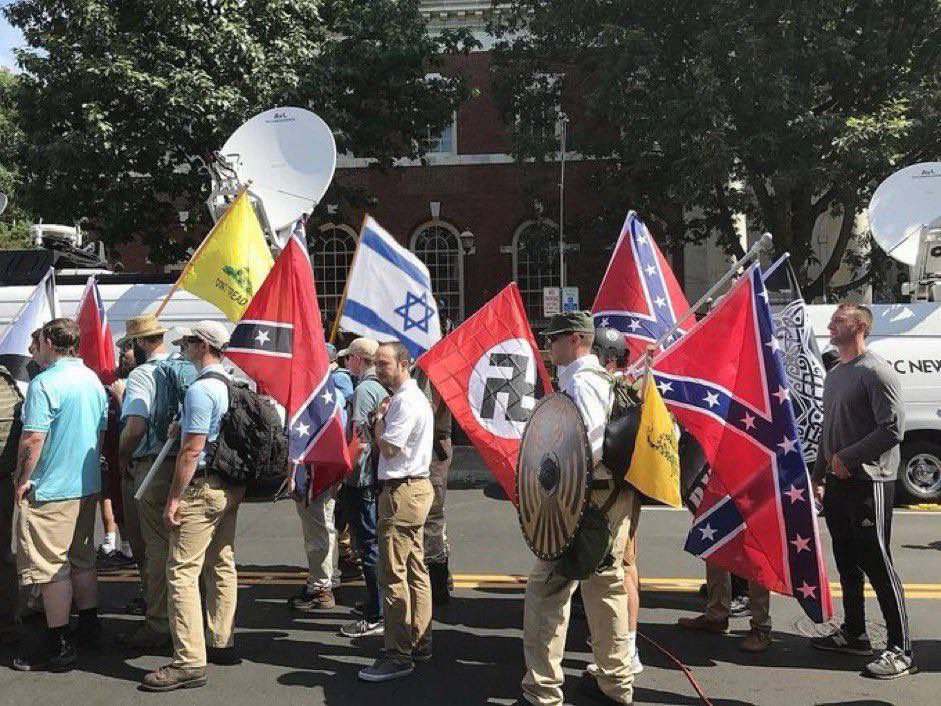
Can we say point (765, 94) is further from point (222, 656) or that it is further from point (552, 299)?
point (222, 656)

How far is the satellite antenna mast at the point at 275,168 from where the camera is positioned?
10930 millimetres

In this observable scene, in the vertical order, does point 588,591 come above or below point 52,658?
above

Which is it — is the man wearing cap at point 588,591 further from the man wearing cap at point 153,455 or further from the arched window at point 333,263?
the arched window at point 333,263

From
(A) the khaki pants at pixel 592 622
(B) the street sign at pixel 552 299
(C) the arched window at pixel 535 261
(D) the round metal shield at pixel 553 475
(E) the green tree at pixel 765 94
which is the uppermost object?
(E) the green tree at pixel 765 94

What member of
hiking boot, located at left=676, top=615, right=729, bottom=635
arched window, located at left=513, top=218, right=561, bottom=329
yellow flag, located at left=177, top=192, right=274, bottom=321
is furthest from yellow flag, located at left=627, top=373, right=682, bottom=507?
arched window, located at left=513, top=218, right=561, bottom=329

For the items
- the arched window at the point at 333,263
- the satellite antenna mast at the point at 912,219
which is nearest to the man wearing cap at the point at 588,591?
the satellite antenna mast at the point at 912,219

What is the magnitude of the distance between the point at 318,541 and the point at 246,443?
148 cm

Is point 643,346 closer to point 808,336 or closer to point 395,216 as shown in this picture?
point 808,336

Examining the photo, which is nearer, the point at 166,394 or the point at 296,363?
the point at 166,394

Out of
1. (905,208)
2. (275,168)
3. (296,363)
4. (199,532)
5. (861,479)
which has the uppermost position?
(275,168)

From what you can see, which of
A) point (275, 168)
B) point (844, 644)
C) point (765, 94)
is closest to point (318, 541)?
point (844, 644)

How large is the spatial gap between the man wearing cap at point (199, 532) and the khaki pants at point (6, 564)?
1217 millimetres

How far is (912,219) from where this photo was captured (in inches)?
461

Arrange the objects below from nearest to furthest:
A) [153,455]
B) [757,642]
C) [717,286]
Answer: [717,286], [757,642], [153,455]
